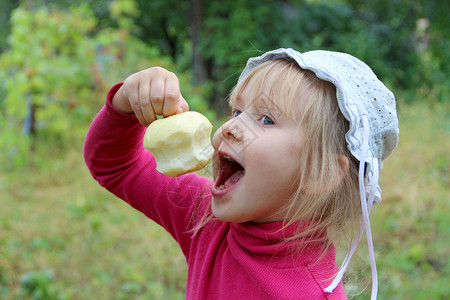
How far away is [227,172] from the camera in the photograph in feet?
4.13

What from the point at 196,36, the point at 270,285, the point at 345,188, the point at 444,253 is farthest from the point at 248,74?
the point at 196,36

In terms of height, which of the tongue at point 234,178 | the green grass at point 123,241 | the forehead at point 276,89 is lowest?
the green grass at point 123,241

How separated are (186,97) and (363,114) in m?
4.52

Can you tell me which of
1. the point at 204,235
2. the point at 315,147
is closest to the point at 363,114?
the point at 315,147

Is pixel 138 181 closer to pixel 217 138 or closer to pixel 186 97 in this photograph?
pixel 217 138

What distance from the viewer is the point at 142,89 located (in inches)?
47.0

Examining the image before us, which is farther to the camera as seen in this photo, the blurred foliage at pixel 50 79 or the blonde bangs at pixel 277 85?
the blurred foliage at pixel 50 79

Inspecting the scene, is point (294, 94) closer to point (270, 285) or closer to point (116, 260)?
point (270, 285)

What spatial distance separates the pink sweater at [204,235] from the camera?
1162 millimetres

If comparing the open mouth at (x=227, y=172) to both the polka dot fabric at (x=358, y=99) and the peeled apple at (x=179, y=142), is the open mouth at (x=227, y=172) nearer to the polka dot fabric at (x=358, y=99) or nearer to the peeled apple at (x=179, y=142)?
the peeled apple at (x=179, y=142)

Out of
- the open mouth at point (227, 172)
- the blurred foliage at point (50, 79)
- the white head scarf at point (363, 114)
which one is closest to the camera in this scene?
the white head scarf at point (363, 114)

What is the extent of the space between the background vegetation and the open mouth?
622 mm

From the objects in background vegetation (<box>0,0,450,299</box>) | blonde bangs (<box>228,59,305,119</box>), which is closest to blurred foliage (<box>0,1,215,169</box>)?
background vegetation (<box>0,0,450,299</box>)

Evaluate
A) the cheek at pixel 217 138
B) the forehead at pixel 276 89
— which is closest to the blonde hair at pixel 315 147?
the forehead at pixel 276 89
